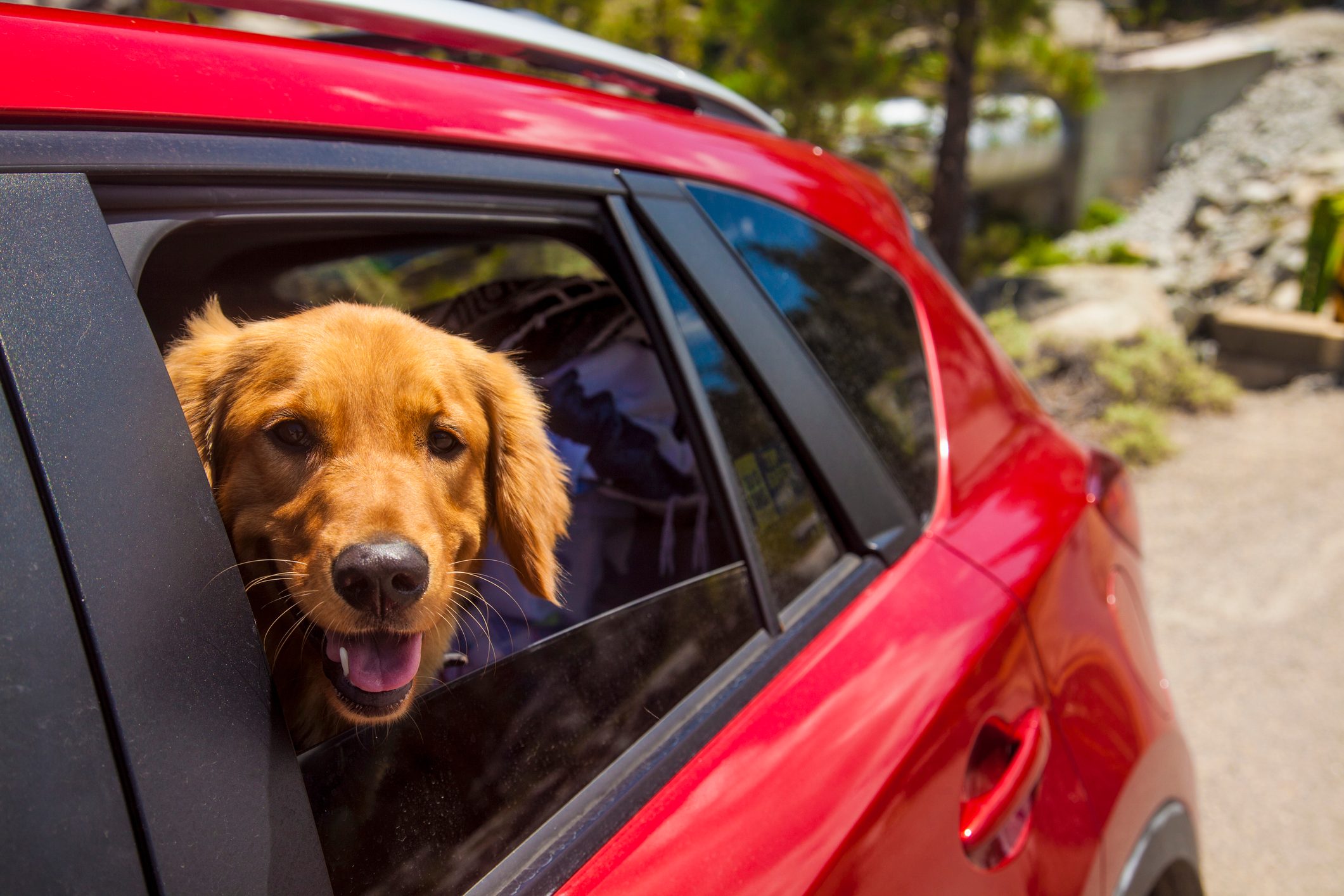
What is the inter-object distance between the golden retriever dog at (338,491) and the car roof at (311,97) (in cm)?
21

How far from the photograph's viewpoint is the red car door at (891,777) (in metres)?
1.13

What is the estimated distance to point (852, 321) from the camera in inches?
74.4

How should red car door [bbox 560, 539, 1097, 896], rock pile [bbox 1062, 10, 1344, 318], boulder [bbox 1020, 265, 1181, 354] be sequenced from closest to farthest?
red car door [bbox 560, 539, 1097, 896] → boulder [bbox 1020, 265, 1181, 354] → rock pile [bbox 1062, 10, 1344, 318]

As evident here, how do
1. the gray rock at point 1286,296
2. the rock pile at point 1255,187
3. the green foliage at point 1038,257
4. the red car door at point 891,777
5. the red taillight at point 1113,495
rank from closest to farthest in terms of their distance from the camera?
the red car door at point 891,777 < the red taillight at point 1113,495 < the gray rock at point 1286,296 < the rock pile at point 1255,187 < the green foliage at point 1038,257

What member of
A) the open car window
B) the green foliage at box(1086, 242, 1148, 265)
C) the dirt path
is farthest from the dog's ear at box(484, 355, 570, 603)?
the green foliage at box(1086, 242, 1148, 265)

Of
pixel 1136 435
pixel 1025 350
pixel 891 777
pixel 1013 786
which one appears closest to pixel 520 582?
pixel 891 777

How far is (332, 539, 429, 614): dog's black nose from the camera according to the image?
3.25ft

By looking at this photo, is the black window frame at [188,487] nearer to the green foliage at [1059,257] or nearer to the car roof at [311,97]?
the car roof at [311,97]

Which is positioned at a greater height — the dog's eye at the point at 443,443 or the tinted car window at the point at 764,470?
the dog's eye at the point at 443,443

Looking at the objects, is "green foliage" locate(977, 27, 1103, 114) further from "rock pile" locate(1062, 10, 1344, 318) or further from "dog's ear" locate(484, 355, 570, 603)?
"dog's ear" locate(484, 355, 570, 603)

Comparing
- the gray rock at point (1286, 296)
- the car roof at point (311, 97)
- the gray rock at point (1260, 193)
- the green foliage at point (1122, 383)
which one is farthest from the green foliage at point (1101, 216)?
the car roof at point (311, 97)

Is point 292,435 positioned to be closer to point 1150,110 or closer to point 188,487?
point 188,487

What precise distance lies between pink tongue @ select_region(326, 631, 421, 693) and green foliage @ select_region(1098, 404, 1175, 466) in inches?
281

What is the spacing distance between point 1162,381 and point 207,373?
8.67m
